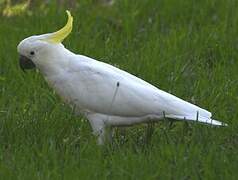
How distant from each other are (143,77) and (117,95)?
1.20 meters

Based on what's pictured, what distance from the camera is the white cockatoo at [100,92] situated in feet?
15.8

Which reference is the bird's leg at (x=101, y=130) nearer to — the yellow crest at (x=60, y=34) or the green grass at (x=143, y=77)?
the green grass at (x=143, y=77)

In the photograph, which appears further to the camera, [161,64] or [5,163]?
[161,64]

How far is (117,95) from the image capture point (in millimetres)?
4867

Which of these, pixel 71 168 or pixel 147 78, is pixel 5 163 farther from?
pixel 147 78

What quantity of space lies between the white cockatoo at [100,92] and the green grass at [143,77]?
152 mm

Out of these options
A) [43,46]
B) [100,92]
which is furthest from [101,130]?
[43,46]

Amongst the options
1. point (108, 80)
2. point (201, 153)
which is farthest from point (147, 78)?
point (201, 153)

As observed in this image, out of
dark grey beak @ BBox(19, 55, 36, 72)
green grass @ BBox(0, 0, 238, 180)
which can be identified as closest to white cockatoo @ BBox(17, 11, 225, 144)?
dark grey beak @ BBox(19, 55, 36, 72)

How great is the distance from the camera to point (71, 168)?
4453 mm

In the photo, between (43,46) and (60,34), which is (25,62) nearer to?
(43,46)

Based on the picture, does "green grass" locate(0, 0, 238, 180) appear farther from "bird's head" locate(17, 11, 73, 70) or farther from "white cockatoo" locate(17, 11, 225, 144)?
"bird's head" locate(17, 11, 73, 70)

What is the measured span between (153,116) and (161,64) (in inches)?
55.9

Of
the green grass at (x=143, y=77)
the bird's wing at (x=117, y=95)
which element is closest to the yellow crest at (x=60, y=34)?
the bird's wing at (x=117, y=95)
